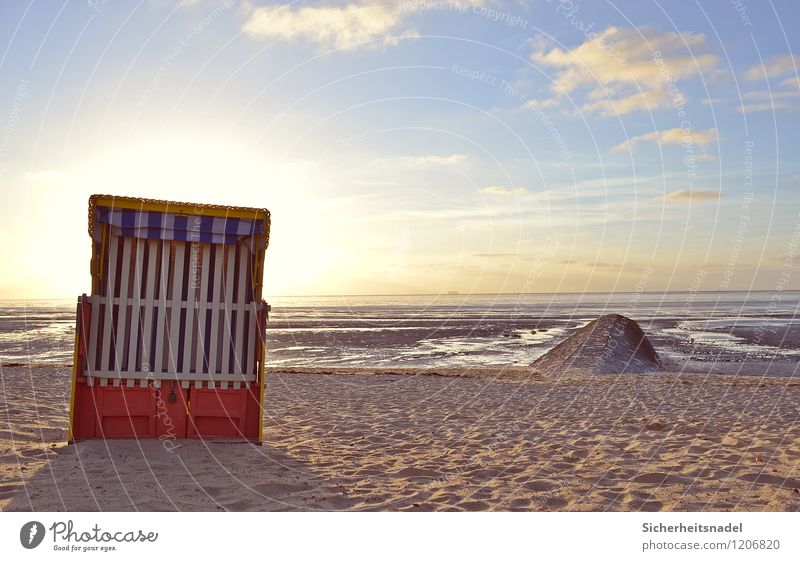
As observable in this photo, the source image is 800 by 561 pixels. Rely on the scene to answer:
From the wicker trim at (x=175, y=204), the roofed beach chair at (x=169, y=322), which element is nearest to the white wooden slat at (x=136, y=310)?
the roofed beach chair at (x=169, y=322)

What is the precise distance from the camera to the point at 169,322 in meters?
7.02

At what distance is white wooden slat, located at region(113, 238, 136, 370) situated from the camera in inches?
271

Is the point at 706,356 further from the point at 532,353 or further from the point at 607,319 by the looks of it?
the point at 532,353

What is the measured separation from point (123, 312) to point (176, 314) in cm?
60

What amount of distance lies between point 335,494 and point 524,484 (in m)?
1.96

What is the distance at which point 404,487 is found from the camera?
5816 millimetres

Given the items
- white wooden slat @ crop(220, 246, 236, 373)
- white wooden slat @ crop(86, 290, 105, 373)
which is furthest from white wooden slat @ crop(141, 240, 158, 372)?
white wooden slat @ crop(220, 246, 236, 373)

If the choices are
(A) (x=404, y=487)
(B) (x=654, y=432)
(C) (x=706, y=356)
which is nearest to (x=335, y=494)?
(A) (x=404, y=487)

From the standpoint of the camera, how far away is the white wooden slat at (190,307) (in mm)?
7020

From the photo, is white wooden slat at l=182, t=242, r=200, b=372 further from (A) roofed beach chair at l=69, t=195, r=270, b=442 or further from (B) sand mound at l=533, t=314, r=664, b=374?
(B) sand mound at l=533, t=314, r=664, b=374

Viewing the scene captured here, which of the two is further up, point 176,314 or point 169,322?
point 176,314

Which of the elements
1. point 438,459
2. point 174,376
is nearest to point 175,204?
point 174,376

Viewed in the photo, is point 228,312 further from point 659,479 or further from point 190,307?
point 659,479

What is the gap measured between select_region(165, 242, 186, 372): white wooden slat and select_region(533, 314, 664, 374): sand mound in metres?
13.7
